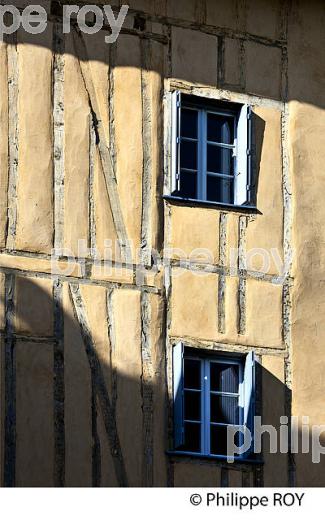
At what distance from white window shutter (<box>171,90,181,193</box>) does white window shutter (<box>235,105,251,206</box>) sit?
0.64m

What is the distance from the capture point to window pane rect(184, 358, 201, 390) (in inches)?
776

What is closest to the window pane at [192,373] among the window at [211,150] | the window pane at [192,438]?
the window pane at [192,438]

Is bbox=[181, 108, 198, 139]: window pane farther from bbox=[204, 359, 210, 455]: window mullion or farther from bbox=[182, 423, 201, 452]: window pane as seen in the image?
bbox=[182, 423, 201, 452]: window pane

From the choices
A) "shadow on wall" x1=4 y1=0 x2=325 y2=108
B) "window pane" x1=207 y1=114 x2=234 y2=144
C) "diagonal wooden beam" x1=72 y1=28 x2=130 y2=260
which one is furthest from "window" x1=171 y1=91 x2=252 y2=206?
"diagonal wooden beam" x1=72 y1=28 x2=130 y2=260

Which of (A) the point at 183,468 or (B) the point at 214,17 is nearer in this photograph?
(A) the point at 183,468

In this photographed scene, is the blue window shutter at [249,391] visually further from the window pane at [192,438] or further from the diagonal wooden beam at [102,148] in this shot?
the diagonal wooden beam at [102,148]

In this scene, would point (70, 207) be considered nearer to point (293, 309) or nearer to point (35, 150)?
point (35, 150)

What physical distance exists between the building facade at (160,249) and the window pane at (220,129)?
1cm

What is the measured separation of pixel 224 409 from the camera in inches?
778

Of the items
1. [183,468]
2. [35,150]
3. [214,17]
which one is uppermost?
[214,17]

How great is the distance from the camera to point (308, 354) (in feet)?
66.0

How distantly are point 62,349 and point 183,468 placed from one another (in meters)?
1.48

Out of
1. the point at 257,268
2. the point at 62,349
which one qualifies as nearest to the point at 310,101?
the point at 257,268

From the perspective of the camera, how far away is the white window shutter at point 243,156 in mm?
20219
